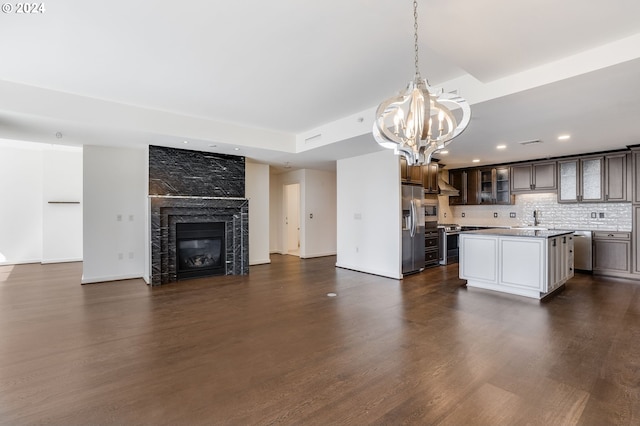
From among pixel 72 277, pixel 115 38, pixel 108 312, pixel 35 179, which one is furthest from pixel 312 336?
pixel 35 179

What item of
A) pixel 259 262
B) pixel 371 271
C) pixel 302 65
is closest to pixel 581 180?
pixel 371 271

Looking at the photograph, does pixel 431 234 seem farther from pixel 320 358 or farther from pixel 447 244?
pixel 320 358

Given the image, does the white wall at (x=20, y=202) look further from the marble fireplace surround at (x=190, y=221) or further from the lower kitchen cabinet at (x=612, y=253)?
the lower kitchen cabinet at (x=612, y=253)

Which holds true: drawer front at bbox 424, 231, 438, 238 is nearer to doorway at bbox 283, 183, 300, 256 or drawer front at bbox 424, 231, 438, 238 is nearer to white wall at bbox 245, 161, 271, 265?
white wall at bbox 245, 161, 271, 265

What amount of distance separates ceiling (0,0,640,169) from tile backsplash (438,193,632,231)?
198 cm

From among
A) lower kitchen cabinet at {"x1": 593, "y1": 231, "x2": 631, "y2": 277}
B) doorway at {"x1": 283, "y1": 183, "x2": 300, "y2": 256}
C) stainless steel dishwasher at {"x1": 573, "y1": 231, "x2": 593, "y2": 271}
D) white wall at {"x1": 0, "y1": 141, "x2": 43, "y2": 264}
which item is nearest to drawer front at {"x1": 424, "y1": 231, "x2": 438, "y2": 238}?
stainless steel dishwasher at {"x1": 573, "y1": 231, "x2": 593, "y2": 271}

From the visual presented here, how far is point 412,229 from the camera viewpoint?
635cm

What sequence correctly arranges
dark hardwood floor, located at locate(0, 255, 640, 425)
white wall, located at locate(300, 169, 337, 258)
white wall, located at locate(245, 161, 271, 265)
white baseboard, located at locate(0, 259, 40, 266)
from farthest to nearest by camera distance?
1. white wall, located at locate(300, 169, 337, 258)
2. white baseboard, located at locate(0, 259, 40, 266)
3. white wall, located at locate(245, 161, 271, 265)
4. dark hardwood floor, located at locate(0, 255, 640, 425)

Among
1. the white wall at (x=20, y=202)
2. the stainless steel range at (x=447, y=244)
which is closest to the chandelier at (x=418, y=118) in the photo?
the stainless steel range at (x=447, y=244)

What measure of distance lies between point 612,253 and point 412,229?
397 centimetres

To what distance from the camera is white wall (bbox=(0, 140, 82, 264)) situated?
7.86 meters

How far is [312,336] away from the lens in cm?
324

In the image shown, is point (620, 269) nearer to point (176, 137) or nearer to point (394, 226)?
point (394, 226)

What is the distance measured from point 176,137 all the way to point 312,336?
396 cm
